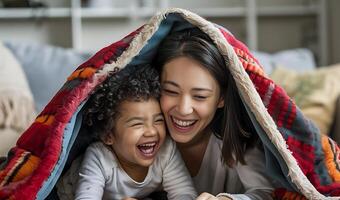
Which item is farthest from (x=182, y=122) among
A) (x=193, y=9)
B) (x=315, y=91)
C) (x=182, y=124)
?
(x=193, y=9)

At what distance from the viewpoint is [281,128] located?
43.8 inches

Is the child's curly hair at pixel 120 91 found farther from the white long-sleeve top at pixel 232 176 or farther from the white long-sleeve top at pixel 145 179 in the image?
the white long-sleeve top at pixel 232 176

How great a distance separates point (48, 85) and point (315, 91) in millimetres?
1016

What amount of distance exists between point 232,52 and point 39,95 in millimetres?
1063

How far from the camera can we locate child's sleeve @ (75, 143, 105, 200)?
111 centimetres

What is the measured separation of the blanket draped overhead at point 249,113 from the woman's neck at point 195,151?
0.23m

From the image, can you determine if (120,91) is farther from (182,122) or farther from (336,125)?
(336,125)

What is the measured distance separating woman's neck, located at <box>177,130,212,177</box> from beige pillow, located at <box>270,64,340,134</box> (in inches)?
25.8

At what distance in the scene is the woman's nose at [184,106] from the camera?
113cm

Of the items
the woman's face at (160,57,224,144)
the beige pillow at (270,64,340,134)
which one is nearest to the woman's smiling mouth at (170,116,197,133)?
the woman's face at (160,57,224,144)

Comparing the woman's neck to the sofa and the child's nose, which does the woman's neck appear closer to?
the child's nose

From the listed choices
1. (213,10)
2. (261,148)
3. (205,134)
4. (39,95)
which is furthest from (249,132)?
(213,10)

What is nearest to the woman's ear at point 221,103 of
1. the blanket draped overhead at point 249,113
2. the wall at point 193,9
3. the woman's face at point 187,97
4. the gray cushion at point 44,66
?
the woman's face at point 187,97

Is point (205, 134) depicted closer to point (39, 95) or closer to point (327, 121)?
point (327, 121)
